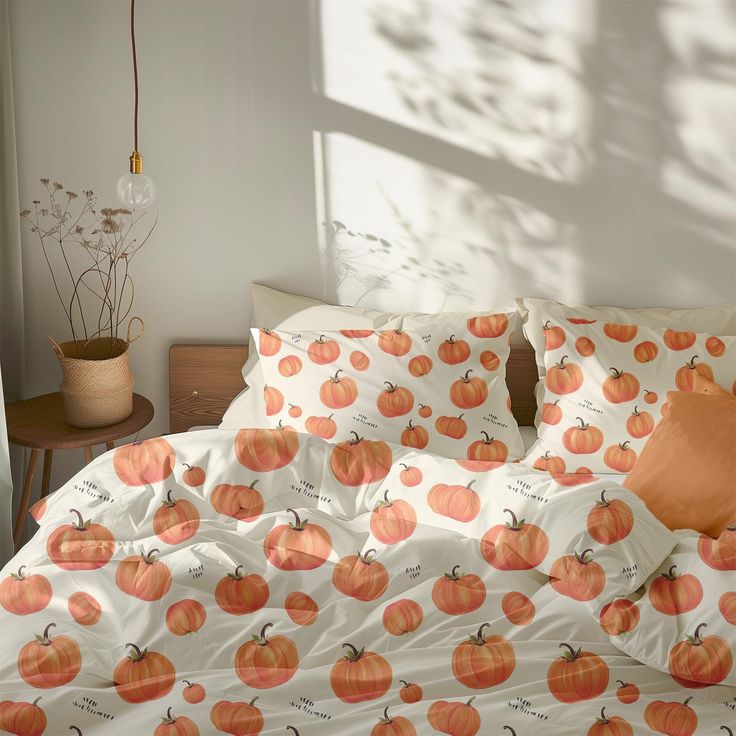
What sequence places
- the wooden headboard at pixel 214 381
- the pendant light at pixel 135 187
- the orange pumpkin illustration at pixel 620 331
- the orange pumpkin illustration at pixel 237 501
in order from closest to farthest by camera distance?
the orange pumpkin illustration at pixel 237 501 → the pendant light at pixel 135 187 → the orange pumpkin illustration at pixel 620 331 → the wooden headboard at pixel 214 381

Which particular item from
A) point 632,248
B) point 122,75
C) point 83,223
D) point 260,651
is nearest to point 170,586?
point 260,651

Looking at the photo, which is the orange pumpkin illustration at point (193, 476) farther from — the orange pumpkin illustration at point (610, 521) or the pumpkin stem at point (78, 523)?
the orange pumpkin illustration at point (610, 521)

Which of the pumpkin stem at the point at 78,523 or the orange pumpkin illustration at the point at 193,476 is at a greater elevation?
the orange pumpkin illustration at the point at 193,476

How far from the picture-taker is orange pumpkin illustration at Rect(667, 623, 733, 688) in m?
1.43

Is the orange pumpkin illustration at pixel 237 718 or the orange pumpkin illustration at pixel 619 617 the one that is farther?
the orange pumpkin illustration at pixel 619 617

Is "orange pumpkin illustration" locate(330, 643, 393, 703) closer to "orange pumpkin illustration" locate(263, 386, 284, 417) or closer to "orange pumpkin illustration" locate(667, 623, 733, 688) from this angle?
"orange pumpkin illustration" locate(667, 623, 733, 688)

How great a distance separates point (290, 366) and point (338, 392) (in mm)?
165

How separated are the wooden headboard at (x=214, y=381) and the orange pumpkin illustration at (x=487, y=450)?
0.36m

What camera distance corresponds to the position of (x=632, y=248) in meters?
2.71

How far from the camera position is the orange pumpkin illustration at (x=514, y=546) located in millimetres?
1728

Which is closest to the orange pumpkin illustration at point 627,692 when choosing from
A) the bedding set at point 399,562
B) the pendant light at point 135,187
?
the bedding set at point 399,562

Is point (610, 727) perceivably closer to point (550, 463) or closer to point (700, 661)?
point (700, 661)

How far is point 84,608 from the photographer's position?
155 centimetres

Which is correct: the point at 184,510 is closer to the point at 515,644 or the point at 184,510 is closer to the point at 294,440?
the point at 294,440
